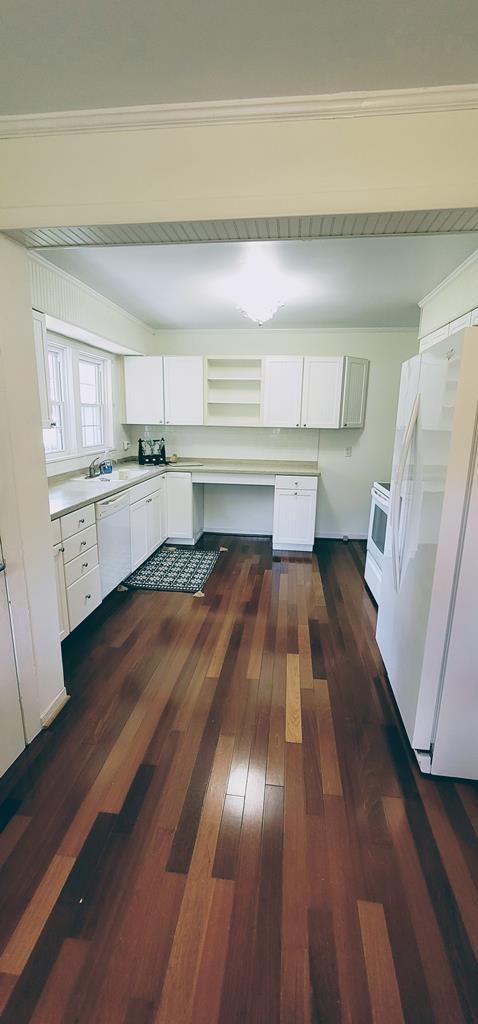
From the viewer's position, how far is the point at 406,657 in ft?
6.40

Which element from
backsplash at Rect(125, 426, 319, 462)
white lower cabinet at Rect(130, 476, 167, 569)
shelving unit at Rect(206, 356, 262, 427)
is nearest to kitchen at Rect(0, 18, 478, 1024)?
white lower cabinet at Rect(130, 476, 167, 569)

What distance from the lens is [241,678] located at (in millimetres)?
2402

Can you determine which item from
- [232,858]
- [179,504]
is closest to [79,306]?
[179,504]

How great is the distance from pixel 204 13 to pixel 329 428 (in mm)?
3752

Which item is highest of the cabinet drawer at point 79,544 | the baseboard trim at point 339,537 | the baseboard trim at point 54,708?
the cabinet drawer at point 79,544

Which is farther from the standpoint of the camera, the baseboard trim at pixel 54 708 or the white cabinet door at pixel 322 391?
the white cabinet door at pixel 322 391

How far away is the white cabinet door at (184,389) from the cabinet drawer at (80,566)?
7.11 ft

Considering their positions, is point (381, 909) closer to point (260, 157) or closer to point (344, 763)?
point (344, 763)

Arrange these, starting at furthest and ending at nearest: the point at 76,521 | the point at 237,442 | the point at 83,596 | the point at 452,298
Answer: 1. the point at 237,442
2. the point at 452,298
3. the point at 83,596
4. the point at 76,521

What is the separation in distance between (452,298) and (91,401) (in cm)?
334

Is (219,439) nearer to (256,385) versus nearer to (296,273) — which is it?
(256,385)

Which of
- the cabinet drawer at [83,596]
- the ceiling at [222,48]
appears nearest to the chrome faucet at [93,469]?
the cabinet drawer at [83,596]

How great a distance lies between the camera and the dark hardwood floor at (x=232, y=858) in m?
1.10

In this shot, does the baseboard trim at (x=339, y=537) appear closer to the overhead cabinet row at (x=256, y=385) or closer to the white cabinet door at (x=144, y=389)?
the overhead cabinet row at (x=256, y=385)
